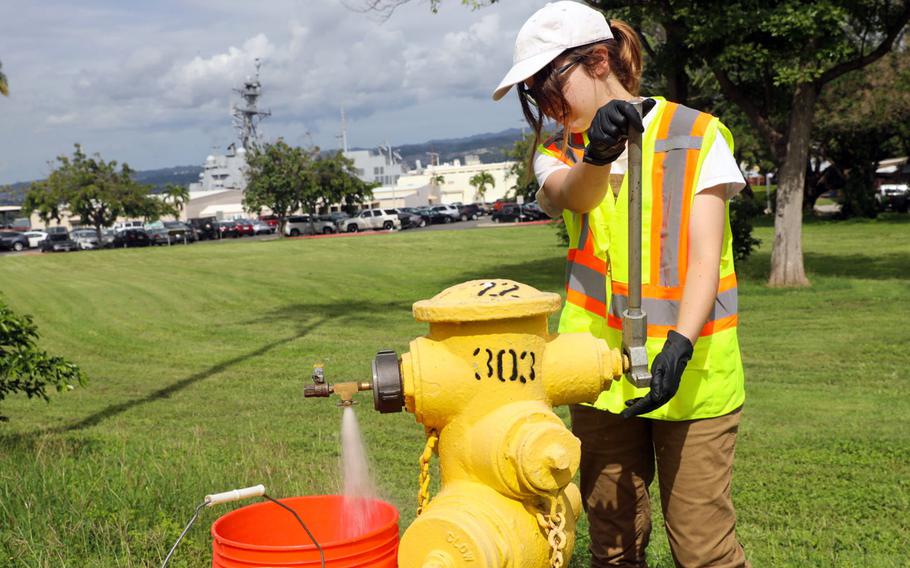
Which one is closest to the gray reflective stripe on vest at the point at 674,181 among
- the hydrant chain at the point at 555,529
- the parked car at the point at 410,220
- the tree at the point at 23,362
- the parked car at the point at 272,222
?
the hydrant chain at the point at 555,529

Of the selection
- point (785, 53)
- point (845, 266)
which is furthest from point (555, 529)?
point (845, 266)

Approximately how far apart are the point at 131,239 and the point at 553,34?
51.8m

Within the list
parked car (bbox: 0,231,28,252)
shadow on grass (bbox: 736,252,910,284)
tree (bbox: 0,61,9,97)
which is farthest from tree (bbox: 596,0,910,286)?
parked car (bbox: 0,231,28,252)

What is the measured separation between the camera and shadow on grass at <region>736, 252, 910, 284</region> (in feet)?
56.3

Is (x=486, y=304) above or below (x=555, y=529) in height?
above

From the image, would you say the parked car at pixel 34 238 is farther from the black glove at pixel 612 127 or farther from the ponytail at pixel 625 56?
the black glove at pixel 612 127

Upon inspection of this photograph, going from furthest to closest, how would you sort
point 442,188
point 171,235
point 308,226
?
1. point 442,188
2. point 308,226
3. point 171,235

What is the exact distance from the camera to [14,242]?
176 ft

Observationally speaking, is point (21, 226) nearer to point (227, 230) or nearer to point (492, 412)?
point (227, 230)

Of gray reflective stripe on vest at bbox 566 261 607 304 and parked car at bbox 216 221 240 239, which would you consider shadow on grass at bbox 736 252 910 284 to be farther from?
parked car at bbox 216 221 240 239

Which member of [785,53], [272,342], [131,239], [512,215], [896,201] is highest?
[785,53]

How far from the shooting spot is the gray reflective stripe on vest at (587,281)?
2.65 metres

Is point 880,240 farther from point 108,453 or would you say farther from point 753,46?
point 108,453

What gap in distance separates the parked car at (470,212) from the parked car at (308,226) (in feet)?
29.5
